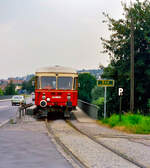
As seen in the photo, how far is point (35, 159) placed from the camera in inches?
454

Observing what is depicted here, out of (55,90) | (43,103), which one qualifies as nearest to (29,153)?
(43,103)

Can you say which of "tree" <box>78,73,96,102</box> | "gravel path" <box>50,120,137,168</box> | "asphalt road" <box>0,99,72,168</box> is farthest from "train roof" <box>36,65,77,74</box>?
"tree" <box>78,73,96,102</box>

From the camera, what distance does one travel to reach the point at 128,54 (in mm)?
34844

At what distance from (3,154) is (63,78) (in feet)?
60.2

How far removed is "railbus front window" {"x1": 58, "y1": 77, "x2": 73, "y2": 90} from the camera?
3042cm

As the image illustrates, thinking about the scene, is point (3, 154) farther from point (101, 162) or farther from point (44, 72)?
point (44, 72)

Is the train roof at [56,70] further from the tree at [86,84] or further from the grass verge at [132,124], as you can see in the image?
the tree at [86,84]

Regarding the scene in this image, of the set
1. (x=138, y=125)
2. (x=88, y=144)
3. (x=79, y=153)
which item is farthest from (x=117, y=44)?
(x=79, y=153)

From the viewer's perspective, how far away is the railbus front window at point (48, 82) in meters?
30.3

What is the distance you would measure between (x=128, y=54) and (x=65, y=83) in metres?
6.42

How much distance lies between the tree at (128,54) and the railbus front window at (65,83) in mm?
4575

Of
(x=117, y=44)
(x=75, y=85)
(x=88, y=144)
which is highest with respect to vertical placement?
(x=117, y=44)

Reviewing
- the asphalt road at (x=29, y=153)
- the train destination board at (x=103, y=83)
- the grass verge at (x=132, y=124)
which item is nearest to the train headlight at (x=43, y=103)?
the train destination board at (x=103, y=83)

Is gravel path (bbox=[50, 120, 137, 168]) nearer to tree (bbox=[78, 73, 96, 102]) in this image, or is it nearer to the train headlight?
the train headlight
